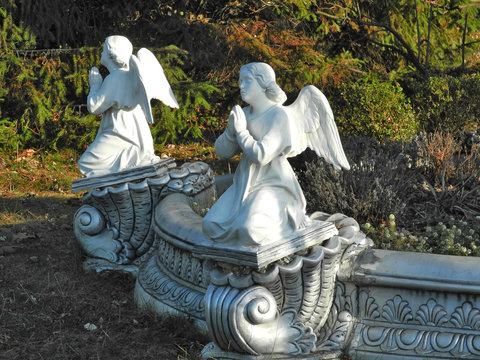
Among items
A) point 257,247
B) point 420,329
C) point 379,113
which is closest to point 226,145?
point 257,247

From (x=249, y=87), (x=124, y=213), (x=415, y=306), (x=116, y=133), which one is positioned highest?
(x=249, y=87)

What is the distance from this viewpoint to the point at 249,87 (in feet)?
11.4

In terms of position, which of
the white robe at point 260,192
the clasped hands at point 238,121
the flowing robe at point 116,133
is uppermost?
the clasped hands at point 238,121

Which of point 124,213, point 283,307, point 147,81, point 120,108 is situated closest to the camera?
point 283,307

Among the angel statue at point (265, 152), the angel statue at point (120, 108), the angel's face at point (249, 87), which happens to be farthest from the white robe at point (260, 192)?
the angel statue at point (120, 108)

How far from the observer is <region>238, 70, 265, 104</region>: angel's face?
3455 millimetres

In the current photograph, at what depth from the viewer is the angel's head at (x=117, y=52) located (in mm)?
5383

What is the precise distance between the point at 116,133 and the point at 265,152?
2.36m

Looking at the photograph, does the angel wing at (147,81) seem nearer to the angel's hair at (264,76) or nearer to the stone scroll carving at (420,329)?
the angel's hair at (264,76)

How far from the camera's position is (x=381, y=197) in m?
5.09

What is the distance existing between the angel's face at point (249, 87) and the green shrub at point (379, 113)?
4.50 meters

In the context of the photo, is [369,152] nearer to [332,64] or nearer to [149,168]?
[149,168]

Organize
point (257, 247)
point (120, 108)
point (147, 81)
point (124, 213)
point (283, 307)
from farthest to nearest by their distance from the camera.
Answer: point (120, 108) < point (124, 213) < point (147, 81) < point (283, 307) < point (257, 247)

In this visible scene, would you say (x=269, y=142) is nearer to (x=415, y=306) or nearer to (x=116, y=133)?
(x=415, y=306)
